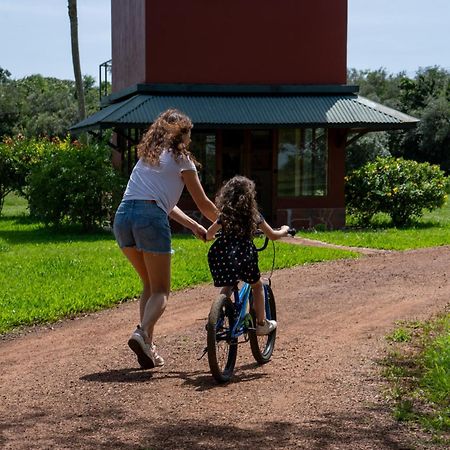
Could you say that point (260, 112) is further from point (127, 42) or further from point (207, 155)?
point (127, 42)

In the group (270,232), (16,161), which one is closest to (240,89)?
(16,161)

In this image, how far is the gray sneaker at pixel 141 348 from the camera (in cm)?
709

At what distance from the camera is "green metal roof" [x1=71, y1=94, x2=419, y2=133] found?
1978cm

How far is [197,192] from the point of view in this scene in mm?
7172

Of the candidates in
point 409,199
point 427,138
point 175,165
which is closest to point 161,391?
point 175,165

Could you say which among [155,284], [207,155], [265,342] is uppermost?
[207,155]

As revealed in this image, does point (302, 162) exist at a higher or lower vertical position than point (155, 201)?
higher

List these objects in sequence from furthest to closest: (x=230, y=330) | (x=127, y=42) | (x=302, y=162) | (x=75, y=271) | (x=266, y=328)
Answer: (x=127, y=42) → (x=302, y=162) → (x=75, y=271) → (x=266, y=328) → (x=230, y=330)

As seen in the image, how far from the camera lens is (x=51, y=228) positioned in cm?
2123

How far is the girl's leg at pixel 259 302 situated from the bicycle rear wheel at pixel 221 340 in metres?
0.38

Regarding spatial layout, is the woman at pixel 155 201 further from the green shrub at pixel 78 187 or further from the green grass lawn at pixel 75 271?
the green shrub at pixel 78 187

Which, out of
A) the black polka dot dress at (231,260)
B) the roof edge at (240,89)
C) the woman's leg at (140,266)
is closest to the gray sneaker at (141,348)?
the woman's leg at (140,266)

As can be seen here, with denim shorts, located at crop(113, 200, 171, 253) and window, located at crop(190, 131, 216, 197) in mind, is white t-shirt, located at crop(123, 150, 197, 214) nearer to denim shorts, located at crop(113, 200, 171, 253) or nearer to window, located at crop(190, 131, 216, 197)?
denim shorts, located at crop(113, 200, 171, 253)

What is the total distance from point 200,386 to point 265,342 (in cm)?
123
